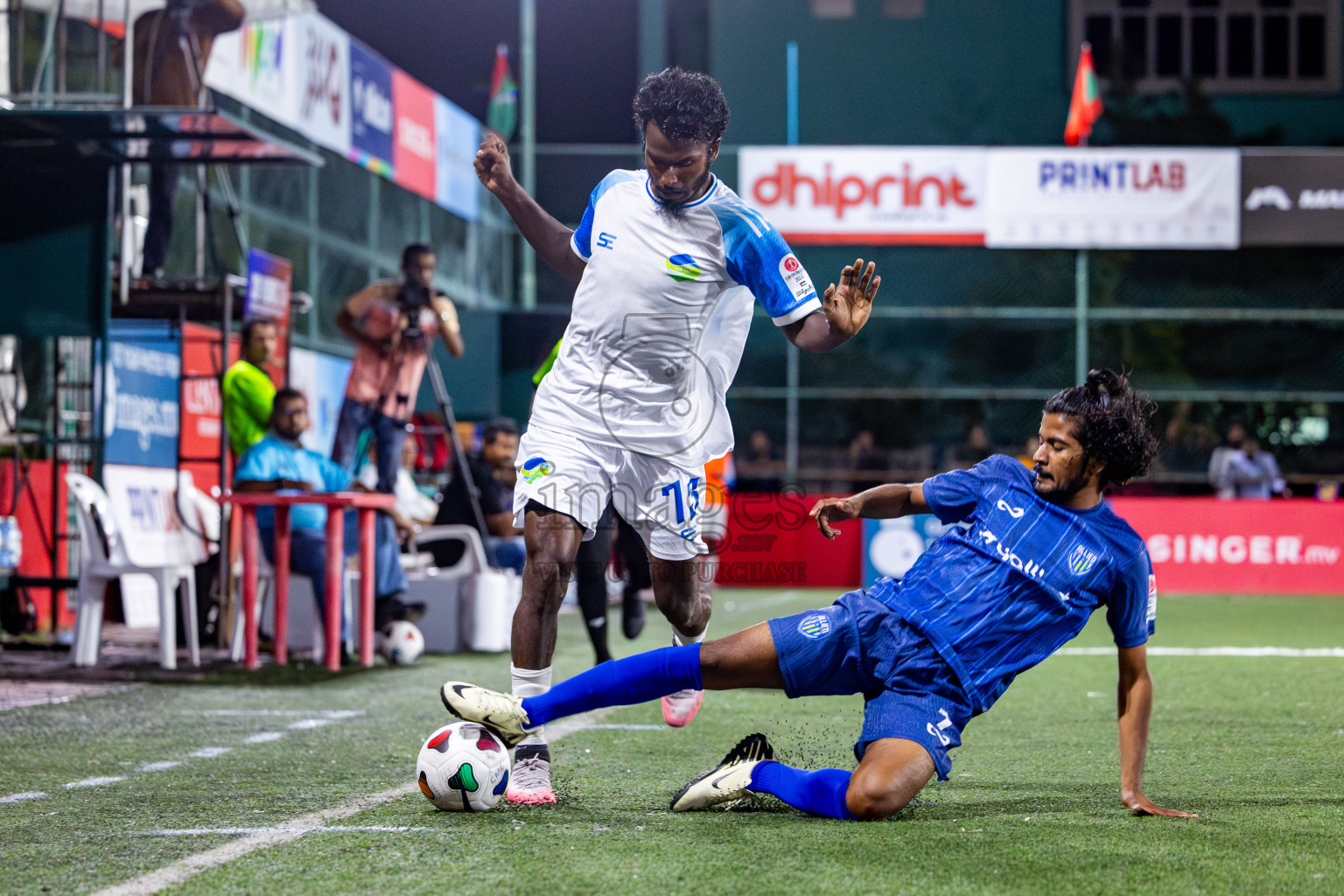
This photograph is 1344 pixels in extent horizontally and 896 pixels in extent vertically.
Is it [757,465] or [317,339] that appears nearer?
[317,339]

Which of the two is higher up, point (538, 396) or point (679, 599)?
point (538, 396)

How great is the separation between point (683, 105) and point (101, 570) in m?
5.12

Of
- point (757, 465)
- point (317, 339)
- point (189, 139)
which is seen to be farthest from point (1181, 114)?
point (189, 139)

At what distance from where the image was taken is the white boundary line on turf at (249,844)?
125 inches

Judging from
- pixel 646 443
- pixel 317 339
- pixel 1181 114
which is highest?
pixel 1181 114

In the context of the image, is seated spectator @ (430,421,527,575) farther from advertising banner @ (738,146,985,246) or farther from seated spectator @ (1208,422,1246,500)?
seated spectator @ (1208,422,1246,500)

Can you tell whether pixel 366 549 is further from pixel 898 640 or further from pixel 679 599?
pixel 898 640

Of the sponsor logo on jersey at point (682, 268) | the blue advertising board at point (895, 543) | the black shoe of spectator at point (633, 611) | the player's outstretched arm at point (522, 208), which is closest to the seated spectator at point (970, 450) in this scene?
the blue advertising board at point (895, 543)

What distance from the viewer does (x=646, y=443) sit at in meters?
4.71

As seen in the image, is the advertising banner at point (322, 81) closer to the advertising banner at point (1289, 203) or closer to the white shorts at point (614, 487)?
the white shorts at point (614, 487)

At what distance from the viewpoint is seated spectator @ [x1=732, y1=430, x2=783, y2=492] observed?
62.8ft

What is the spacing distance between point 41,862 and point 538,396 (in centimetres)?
198

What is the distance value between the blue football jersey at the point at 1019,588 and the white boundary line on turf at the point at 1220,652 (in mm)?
5643

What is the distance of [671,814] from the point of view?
13.4 feet
